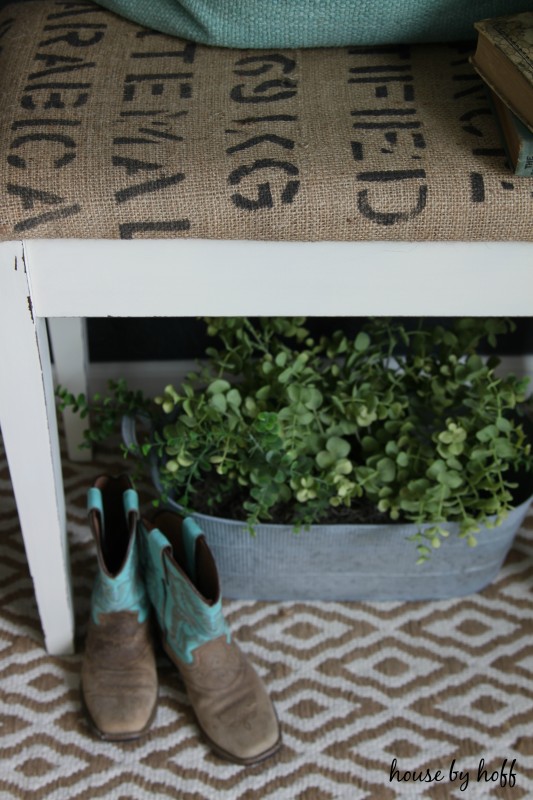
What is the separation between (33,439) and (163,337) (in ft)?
1.68

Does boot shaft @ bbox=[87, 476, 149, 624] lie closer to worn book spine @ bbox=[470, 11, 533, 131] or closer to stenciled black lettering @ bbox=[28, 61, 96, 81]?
stenciled black lettering @ bbox=[28, 61, 96, 81]

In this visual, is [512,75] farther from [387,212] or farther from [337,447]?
[337,447]

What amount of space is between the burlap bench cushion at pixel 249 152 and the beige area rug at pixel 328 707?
15.0 inches

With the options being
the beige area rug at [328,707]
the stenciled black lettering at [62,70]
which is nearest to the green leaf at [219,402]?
the beige area rug at [328,707]

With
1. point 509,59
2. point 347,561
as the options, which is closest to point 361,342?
point 347,561

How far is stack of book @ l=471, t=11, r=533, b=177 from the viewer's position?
0.64m

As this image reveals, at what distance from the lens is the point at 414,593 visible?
39.8 inches

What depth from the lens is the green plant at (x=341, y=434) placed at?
87 cm

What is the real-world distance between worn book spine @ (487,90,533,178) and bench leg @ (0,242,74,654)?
38cm

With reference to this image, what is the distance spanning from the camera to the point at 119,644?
0.90 metres

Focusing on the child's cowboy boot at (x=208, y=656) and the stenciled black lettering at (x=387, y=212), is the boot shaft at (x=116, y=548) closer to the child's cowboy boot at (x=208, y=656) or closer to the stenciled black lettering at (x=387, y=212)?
the child's cowboy boot at (x=208, y=656)

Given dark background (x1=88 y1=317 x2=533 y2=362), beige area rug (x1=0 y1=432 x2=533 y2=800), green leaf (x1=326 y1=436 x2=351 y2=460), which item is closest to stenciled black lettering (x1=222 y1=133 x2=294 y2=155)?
green leaf (x1=326 y1=436 x2=351 y2=460)

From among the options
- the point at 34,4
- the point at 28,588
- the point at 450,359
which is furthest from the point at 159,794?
the point at 34,4

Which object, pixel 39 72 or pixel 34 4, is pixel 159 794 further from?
pixel 34 4
